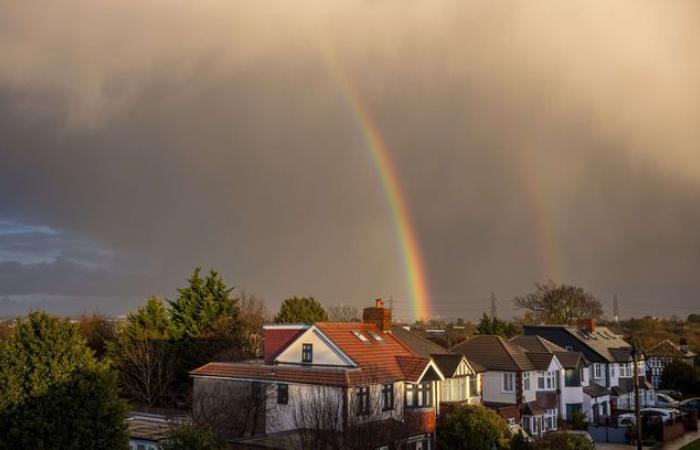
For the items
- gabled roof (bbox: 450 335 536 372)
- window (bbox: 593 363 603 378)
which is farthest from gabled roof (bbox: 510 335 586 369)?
window (bbox: 593 363 603 378)

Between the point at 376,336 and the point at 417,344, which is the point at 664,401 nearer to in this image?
the point at 417,344

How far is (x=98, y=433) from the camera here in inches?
870

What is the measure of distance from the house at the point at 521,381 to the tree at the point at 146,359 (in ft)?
87.6

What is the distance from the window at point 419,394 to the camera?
41500mm

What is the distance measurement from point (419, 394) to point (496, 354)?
17003 millimetres

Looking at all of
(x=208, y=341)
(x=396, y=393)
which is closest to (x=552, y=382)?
(x=396, y=393)

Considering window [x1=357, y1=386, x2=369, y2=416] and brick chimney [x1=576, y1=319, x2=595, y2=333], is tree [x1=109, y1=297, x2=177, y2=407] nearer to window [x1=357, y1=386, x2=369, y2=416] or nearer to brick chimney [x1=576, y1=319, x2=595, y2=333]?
window [x1=357, y1=386, x2=369, y2=416]

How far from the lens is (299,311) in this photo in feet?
233

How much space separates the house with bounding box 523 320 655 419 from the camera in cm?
7000

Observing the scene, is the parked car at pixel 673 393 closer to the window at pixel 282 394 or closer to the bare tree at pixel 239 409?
the window at pixel 282 394

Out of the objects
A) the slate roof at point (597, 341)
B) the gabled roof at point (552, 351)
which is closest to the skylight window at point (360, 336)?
the gabled roof at point (552, 351)

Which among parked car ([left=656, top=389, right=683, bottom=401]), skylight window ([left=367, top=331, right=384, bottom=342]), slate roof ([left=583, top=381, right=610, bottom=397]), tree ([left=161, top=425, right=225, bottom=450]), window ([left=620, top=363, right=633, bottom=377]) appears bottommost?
parked car ([left=656, top=389, right=683, bottom=401])

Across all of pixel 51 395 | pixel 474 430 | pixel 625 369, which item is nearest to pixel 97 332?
pixel 474 430

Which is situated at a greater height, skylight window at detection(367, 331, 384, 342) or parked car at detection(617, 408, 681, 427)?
skylight window at detection(367, 331, 384, 342)
